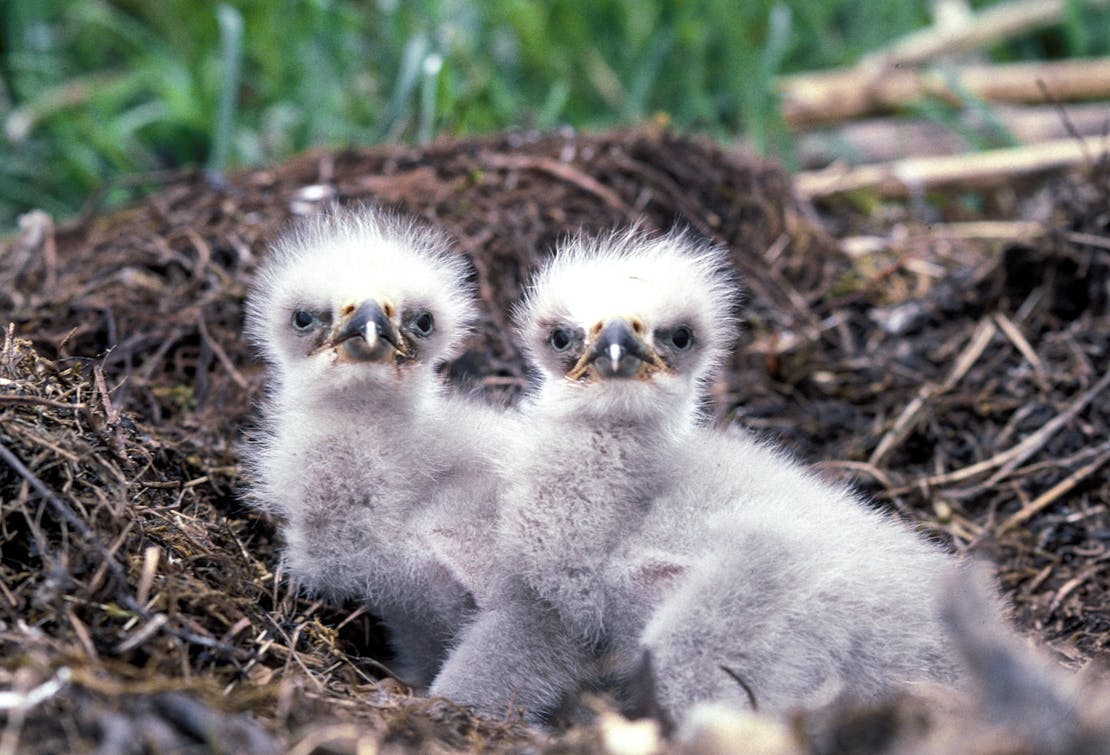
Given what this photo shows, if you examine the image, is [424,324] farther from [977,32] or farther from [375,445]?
[977,32]

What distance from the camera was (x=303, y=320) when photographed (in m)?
3.20

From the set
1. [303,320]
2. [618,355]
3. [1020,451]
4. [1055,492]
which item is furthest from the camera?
[1020,451]

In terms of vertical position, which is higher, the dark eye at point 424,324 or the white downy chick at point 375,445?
the dark eye at point 424,324

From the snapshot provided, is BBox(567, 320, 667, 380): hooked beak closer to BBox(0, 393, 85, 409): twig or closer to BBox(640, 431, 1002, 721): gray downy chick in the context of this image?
BBox(640, 431, 1002, 721): gray downy chick

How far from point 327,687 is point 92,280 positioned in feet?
7.92

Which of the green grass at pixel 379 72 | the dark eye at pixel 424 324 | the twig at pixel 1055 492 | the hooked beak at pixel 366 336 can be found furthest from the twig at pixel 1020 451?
the green grass at pixel 379 72

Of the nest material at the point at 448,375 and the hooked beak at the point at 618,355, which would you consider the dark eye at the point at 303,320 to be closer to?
the nest material at the point at 448,375

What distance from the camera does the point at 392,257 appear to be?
10.5 ft

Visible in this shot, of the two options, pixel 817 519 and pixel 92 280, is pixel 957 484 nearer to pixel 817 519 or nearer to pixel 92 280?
pixel 817 519

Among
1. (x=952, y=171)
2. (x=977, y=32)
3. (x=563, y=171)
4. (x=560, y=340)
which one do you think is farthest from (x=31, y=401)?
(x=977, y=32)

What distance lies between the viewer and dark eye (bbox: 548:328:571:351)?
9.86 feet

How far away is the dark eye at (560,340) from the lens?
3.00 metres

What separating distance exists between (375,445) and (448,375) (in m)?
1.10

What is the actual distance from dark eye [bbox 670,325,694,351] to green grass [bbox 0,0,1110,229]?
3793 mm
